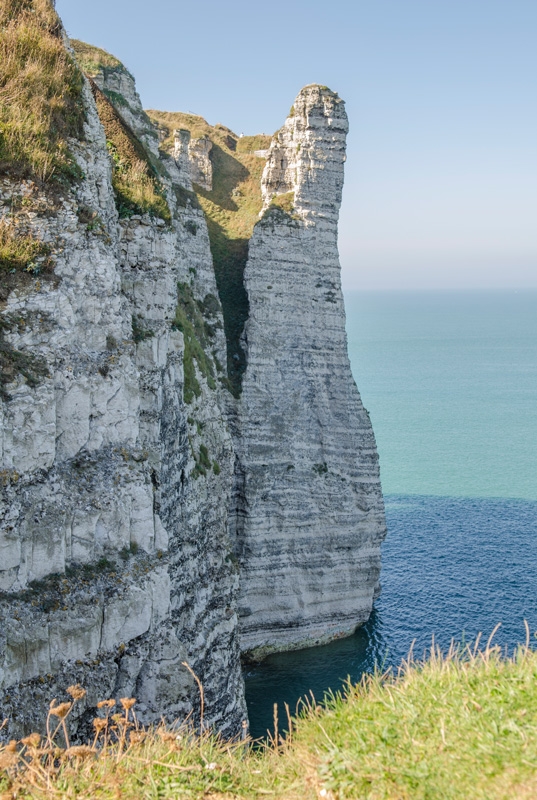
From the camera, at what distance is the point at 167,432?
1938 cm

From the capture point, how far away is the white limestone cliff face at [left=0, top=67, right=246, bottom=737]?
44.6 feet

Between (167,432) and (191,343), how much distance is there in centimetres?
709

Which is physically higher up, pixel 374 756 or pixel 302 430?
pixel 302 430

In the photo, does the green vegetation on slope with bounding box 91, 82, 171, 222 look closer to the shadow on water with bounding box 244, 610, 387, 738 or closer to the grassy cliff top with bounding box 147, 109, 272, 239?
the grassy cliff top with bounding box 147, 109, 272, 239

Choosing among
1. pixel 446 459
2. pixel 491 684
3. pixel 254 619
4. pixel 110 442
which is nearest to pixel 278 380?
pixel 254 619

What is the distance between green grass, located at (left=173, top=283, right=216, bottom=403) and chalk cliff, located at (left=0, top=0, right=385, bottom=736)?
13 cm

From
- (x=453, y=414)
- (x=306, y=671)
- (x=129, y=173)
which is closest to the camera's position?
(x=129, y=173)

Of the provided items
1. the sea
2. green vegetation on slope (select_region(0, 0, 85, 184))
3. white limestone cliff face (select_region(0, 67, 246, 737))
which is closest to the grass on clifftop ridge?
the sea

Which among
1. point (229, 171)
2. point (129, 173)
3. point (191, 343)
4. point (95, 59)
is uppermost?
point (95, 59)

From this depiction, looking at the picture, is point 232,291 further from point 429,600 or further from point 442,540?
point 442,540

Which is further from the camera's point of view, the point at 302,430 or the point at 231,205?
the point at 231,205

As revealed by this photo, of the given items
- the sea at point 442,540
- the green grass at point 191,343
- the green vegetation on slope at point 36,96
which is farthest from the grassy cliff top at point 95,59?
the sea at point 442,540

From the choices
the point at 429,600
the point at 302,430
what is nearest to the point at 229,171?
the point at 302,430

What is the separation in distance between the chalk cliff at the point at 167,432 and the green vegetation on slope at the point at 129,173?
72 millimetres
